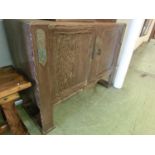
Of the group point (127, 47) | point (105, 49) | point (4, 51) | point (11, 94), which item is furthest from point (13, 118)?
point (127, 47)

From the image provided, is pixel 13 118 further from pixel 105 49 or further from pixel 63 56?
pixel 105 49

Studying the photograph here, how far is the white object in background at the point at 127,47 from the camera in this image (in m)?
1.53

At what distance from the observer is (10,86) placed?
847mm

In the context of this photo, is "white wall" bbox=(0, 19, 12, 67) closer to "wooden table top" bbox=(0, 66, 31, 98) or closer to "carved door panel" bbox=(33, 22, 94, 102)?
"wooden table top" bbox=(0, 66, 31, 98)

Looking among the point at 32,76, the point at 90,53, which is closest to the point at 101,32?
the point at 90,53

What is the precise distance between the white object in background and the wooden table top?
1254mm

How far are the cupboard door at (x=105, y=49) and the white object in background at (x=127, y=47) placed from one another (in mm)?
103

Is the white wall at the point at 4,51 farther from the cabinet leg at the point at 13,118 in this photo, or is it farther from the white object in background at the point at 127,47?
the white object in background at the point at 127,47

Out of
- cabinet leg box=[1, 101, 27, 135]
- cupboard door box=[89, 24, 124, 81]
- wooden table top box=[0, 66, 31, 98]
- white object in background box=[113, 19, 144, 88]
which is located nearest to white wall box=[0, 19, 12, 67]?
wooden table top box=[0, 66, 31, 98]

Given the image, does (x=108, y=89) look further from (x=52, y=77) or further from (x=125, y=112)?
(x=52, y=77)

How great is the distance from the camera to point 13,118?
1.00 meters

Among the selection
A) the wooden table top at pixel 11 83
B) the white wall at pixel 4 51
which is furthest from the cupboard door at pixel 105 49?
the white wall at pixel 4 51

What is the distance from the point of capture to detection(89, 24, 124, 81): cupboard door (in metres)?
1.21
